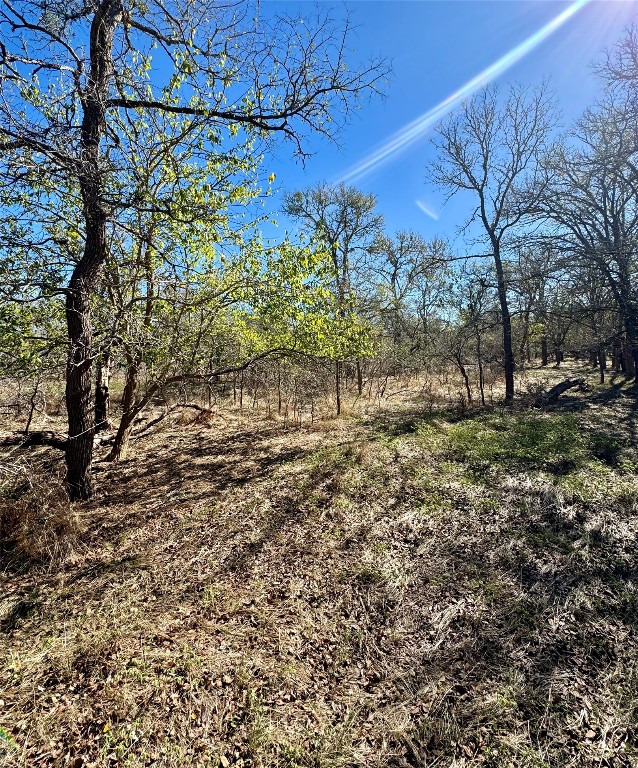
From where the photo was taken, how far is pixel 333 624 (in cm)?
300

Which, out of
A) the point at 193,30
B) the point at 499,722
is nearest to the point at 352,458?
the point at 499,722

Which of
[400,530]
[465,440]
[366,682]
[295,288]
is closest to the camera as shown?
[366,682]

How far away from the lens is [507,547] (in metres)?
3.92

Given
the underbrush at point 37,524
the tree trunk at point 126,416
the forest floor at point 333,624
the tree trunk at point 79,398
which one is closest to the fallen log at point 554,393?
the forest floor at point 333,624

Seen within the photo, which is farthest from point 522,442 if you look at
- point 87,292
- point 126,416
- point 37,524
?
point 37,524

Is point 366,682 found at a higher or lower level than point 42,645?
lower

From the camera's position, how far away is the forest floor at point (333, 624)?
2.11 meters

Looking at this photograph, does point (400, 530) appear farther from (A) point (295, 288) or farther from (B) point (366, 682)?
(A) point (295, 288)

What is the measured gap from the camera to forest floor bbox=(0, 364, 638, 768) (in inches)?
83.0

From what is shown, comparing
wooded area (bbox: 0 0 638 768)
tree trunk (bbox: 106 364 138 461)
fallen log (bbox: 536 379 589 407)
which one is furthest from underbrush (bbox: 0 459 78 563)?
fallen log (bbox: 536 379 589 407)

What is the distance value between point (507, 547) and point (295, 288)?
14.2 ft

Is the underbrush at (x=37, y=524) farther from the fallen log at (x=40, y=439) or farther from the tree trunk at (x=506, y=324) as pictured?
the tree trunk at (x=506, y=324)

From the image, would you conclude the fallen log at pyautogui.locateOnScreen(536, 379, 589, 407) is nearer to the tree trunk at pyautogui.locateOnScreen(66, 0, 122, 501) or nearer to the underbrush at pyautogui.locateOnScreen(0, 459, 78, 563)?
the tree trunk at pyautogui.locateOnScreen(66, 0, 122, 501)

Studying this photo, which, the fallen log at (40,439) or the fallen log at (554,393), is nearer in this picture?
the fallen log at (40,439)
